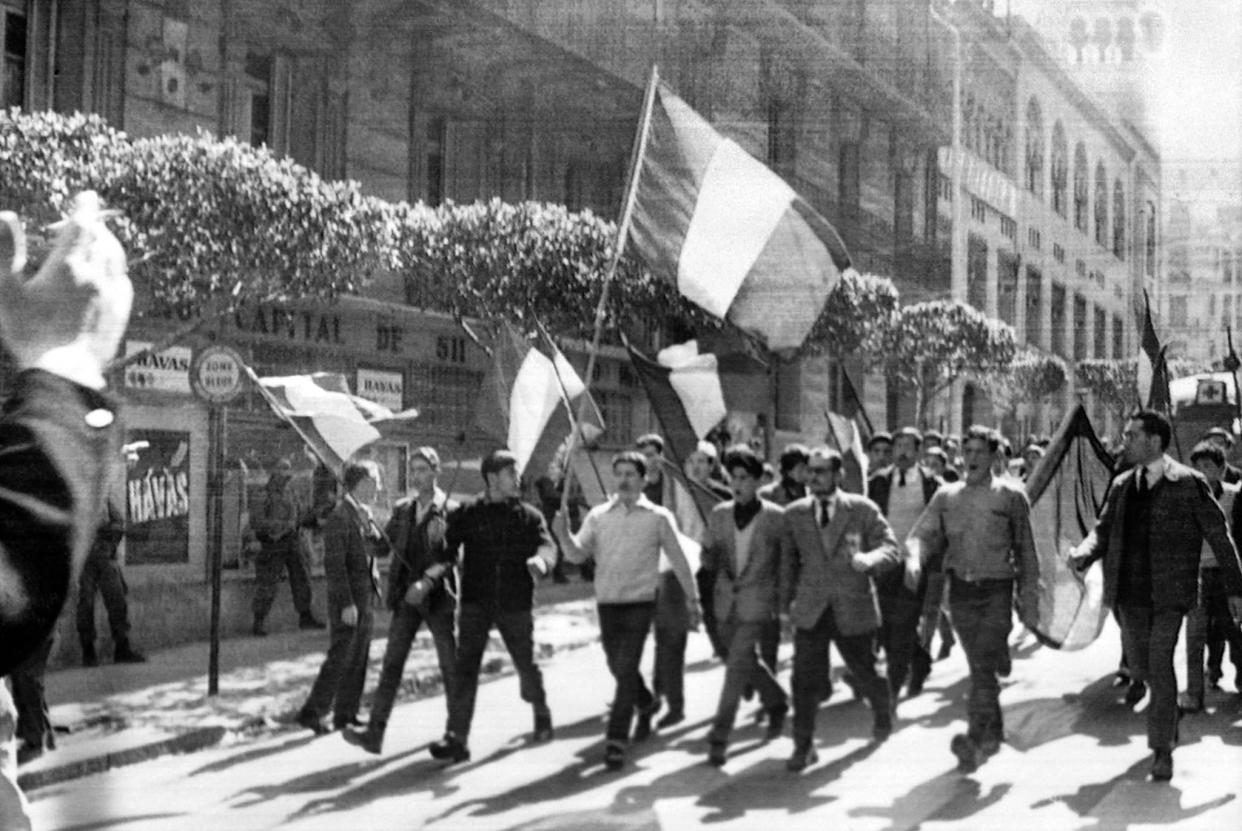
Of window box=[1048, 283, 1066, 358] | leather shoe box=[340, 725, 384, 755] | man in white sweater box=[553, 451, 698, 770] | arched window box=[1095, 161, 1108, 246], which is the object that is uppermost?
arched window box=[1095, 161, 1108, 246]

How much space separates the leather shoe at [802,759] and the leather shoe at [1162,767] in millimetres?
832

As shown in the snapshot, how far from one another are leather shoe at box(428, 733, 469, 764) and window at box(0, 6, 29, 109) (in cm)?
290

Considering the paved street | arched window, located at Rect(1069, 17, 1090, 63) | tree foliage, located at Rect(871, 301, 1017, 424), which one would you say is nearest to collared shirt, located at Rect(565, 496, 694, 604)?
the paved street

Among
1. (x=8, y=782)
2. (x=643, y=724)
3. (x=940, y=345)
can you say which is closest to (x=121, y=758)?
(x=643, y=724)

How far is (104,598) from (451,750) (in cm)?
170

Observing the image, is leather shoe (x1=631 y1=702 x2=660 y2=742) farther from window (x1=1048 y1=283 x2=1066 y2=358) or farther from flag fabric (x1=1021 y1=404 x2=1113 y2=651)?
window (x1=1048 y1=283 x2=1066 y2=358)

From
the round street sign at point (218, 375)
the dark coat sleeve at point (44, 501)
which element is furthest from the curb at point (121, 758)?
the dark coat sleeve at point (44, 501)

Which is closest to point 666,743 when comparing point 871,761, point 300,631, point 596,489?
point 871,761

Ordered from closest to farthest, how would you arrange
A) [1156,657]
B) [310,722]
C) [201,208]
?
1. [1156,657]
2. [310,722]
3. [201,208]

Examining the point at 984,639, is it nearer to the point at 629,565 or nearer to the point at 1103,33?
the point at 629,565

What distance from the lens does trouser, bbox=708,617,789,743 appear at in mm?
4105

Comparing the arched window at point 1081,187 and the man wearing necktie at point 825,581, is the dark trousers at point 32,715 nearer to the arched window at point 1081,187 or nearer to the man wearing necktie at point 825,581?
the man wearing necktie at point 825,581

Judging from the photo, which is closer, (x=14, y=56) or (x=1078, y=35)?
(x=1078, y=35)

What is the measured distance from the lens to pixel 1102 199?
10.2 ft
